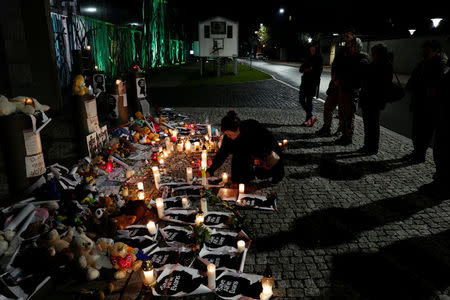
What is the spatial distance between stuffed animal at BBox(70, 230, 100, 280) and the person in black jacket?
7.84ft

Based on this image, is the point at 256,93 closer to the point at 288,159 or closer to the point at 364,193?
the point at 288,159

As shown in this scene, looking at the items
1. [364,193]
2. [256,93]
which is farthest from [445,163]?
[256,93]

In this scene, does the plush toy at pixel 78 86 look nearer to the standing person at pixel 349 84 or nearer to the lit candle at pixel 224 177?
the lit candle at pixel 224 177

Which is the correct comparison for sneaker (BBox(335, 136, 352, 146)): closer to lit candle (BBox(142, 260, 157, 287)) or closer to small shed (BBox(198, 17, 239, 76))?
lit candle (BBox(142, 260, 157, 287))

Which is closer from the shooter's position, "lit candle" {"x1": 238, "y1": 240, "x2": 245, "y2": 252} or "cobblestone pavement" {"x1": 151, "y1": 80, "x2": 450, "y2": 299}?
"cobblestone pavement" {"x1": 151, "y1": 80, "x2": 450, "y2": 299}

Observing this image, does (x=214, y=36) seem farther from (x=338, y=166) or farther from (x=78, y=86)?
(x=338, y=166)

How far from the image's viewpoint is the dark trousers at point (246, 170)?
5152mm

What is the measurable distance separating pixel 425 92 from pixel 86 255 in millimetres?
6370

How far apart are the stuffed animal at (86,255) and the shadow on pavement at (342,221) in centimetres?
178

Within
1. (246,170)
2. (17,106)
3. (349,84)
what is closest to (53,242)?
(17,106)

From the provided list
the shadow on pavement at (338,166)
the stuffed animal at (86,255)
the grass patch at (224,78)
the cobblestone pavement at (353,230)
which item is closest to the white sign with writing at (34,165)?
the stuffed animal at (86,255)

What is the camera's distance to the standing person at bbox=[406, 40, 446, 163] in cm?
589

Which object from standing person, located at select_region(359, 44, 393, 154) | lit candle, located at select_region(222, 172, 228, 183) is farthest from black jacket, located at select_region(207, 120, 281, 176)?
standing person, located at select_region(359, 44, 393, 154)

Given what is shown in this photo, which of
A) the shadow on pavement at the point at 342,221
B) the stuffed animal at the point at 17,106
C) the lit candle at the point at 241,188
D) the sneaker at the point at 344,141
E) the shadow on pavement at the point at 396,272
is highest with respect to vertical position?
the stuffed animal at the point at 17,106
